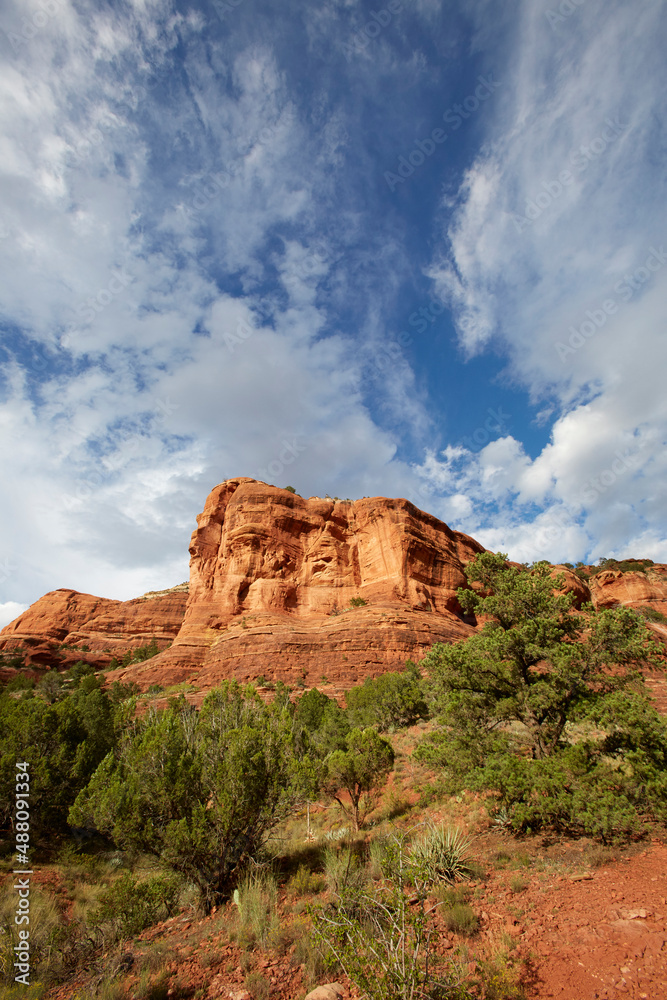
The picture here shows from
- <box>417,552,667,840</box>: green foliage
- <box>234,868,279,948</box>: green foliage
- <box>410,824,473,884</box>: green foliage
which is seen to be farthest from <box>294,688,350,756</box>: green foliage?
<box>410,824,473,884</box>: green foliage

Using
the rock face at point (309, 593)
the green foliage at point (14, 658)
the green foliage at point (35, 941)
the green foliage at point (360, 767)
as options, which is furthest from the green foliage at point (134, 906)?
the green foliage at point (14, 658)

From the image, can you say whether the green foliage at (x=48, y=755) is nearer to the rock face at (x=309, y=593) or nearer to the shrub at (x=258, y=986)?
the shrub at (x=258, y=986)

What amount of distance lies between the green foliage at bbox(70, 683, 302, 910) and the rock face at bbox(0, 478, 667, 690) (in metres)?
23.0

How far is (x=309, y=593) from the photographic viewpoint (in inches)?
1645

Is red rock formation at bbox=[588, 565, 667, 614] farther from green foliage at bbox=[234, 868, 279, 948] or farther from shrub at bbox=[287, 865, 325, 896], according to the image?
green foliage at bbox=[234, 868, 279, 948]

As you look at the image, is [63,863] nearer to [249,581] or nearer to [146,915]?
[146,915]

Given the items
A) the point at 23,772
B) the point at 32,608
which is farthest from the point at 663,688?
the point at 32,608

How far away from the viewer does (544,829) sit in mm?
8078

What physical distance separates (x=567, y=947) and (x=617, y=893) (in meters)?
1.42

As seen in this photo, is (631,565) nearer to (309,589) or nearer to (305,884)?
(309,589)

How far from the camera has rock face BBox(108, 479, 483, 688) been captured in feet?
108

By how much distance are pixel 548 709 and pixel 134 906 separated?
815cm

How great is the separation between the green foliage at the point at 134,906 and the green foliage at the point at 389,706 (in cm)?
1346

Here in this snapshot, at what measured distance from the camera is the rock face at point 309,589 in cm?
3300
